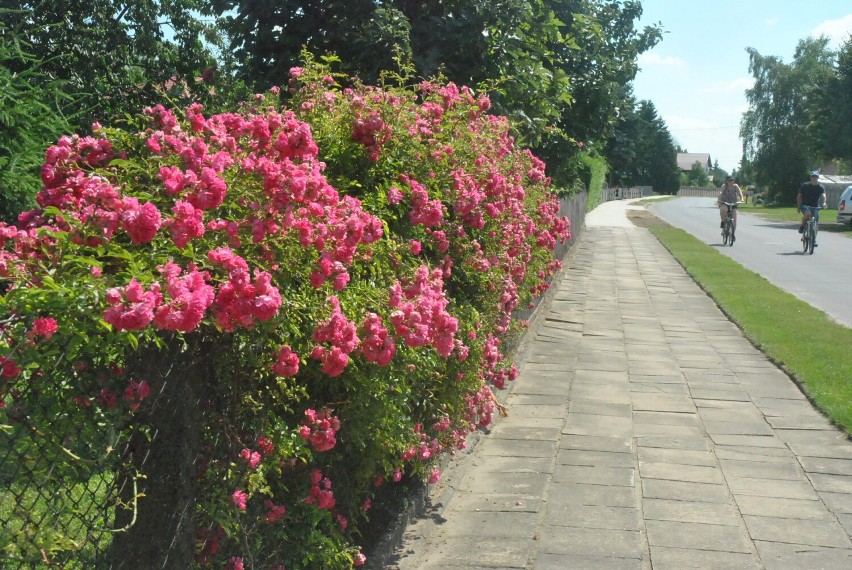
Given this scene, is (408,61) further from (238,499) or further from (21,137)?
(238,499)

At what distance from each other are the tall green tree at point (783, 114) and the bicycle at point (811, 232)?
5565 centimetres

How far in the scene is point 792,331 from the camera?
1031 cm

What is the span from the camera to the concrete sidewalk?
448 centimetres

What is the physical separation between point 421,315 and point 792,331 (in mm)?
8037

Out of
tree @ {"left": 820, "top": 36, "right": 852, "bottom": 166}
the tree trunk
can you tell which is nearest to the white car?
tree @ {"left": 820, "top": 36, "right": 852, "bottom": 166}

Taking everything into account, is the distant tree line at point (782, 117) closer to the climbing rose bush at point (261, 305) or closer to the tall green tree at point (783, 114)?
the tall green tree at point (783, 114)

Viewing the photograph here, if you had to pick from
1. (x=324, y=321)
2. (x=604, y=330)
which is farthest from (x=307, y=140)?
(x=604, y=330)

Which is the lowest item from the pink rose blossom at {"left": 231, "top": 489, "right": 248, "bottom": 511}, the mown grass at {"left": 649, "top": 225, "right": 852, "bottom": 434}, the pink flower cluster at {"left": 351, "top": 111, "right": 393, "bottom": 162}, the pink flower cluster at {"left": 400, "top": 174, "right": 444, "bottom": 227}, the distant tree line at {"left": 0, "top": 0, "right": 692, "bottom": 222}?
the mown grass at {"left": 649, "top": 225, "right": 852, "bottom": 434}

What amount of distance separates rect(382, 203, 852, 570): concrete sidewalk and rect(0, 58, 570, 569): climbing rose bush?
0.56 metres

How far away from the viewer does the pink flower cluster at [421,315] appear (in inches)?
131

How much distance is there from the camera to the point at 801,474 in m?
5.62

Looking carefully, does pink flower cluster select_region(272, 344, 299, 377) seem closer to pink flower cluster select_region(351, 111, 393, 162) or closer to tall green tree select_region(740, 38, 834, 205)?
pink flower cluster select_region(351, 111, 393, 162)

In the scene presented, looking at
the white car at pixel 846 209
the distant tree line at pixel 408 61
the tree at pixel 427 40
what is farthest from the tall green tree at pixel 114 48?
the white car at pixel 846 209

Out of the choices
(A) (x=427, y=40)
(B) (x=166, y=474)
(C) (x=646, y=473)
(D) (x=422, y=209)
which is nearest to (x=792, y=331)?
(A) (x=427, y=40)
